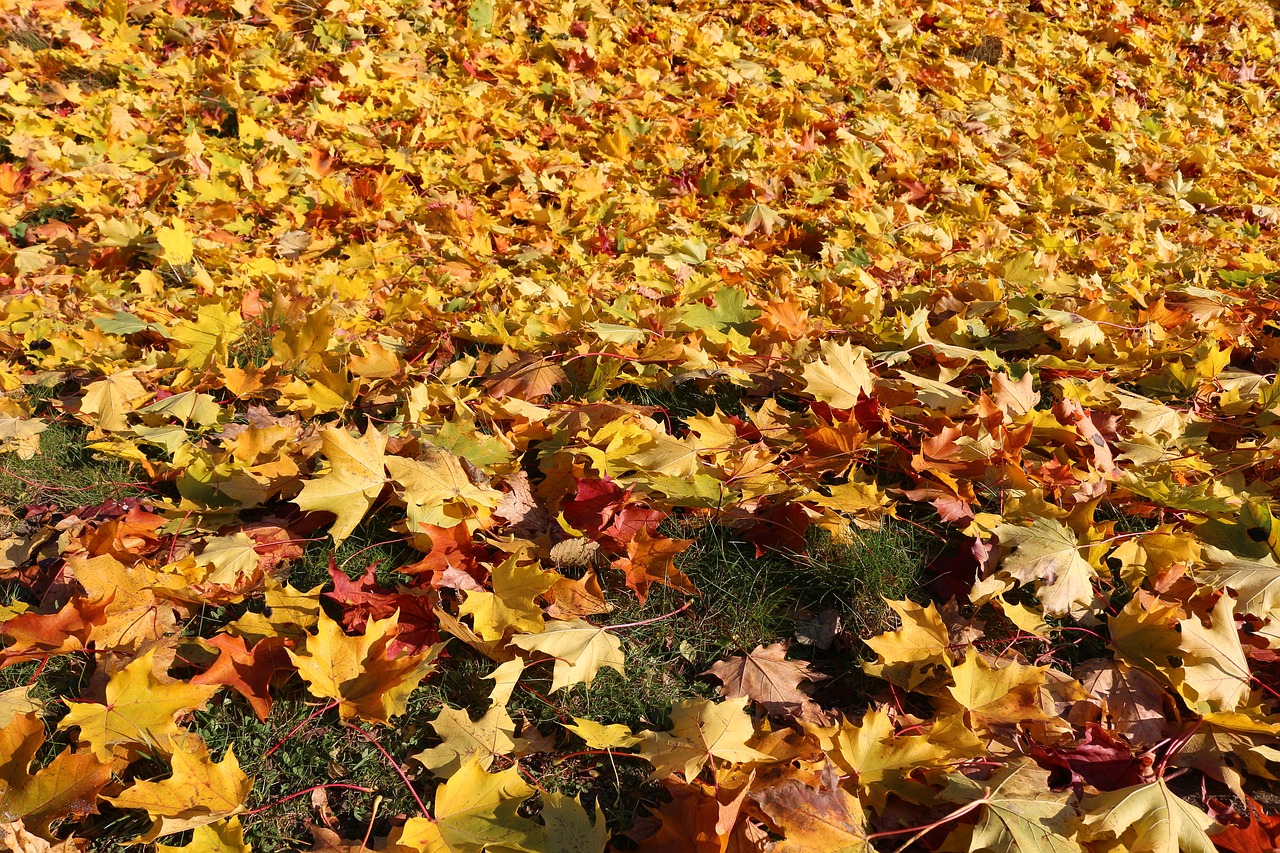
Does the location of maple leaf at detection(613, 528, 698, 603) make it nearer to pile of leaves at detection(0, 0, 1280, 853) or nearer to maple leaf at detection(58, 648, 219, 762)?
pile of leaves at detection(0, 0, 1280, 853)

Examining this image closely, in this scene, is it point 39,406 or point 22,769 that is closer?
point 22,769

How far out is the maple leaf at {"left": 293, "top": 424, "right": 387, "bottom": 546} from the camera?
1.72 meters

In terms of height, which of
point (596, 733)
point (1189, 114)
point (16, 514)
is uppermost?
point (1189, 114)

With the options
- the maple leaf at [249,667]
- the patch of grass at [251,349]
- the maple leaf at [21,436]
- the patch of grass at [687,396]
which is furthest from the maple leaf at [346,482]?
the maple leaf at [21,436]

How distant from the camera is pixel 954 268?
3.09 meters

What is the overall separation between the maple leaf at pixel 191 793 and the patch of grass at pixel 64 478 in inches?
38.6

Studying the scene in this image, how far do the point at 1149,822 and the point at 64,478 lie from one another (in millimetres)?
2482

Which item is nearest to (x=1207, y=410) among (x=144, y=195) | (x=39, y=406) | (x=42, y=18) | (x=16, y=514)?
(x=16, y=514)

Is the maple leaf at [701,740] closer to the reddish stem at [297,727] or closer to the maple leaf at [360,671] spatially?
the maple leaf at [360,671]

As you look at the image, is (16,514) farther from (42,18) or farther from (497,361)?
(42,18)

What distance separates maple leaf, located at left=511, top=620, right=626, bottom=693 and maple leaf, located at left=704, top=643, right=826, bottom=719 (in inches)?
7.9

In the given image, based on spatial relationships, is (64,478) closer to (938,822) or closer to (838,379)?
(838,379)

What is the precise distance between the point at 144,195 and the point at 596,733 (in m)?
3.08

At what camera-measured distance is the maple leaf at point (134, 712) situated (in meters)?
1.42
